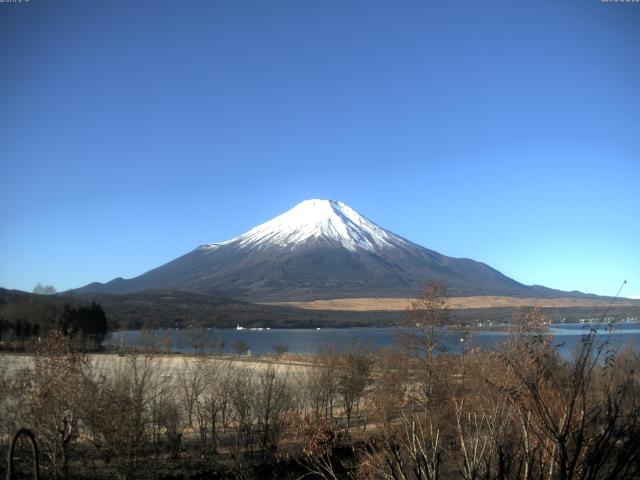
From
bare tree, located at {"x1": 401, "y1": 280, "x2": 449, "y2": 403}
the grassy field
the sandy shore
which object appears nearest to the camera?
bare tree, located at {"x1": 401, "y1": 280, "x2": 449, "y2": 403}

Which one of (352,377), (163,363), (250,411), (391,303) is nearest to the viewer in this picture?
(250,411)

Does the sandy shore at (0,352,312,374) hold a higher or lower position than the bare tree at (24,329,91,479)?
lower

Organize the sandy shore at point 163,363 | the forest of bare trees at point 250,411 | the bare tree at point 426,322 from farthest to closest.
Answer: the sandy shore at point 163,363
the bare tree at point 426,322
the forest of bare trees at point 250,411

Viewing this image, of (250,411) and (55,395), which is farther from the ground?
(55,395)

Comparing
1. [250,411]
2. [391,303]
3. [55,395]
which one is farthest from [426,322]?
[391,303]

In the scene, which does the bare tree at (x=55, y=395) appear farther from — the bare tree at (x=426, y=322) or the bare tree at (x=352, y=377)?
the bare tree at (x=426, y=322)

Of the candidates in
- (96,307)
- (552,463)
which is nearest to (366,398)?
(552,463)

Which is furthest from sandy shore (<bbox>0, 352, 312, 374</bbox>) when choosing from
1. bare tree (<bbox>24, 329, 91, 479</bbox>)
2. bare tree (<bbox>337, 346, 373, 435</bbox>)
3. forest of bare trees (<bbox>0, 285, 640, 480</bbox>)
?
bare tree (<bbox>24, 329, 91, 479</bbox>)

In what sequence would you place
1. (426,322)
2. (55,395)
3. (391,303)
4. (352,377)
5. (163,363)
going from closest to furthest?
(55,395), (426,322), (352,377), (163,363), (391,303)

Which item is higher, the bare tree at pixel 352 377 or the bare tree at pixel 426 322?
the bare tree at pixel 426 322

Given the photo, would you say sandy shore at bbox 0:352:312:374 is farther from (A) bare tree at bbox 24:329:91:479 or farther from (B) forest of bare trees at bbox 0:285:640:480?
(A) bare tree at bbox 24:329:91:479

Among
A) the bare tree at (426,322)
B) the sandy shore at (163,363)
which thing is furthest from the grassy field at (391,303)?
the bare tree at (426,322)

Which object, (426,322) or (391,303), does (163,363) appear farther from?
(391,303)

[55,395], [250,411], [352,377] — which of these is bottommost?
[250,411]
